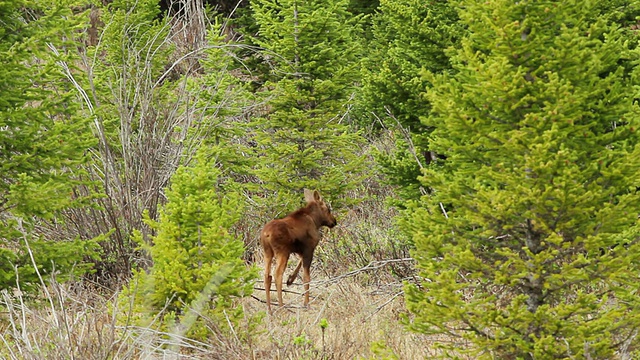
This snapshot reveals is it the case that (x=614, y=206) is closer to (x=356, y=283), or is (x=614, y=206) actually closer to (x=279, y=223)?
(x=279, y=223)

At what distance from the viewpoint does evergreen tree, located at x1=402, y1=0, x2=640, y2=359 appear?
5.50 metres

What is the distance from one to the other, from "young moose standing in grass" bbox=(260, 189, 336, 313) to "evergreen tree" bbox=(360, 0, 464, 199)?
102 cm

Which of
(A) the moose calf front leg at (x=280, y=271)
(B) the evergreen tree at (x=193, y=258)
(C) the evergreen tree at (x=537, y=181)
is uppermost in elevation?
(C) the evergreen tree at (x=537, y=181)

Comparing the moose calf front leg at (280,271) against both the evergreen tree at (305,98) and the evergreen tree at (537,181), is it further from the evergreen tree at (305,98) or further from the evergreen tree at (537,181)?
the evergreen tree at (305,98)

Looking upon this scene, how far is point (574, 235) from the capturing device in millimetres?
5789

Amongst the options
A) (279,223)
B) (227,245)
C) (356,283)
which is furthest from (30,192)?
(356,283)

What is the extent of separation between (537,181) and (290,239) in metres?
4.53

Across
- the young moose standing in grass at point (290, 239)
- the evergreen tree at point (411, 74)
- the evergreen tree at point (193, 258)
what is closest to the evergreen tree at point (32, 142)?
the evergreen tree at point (193, 258)

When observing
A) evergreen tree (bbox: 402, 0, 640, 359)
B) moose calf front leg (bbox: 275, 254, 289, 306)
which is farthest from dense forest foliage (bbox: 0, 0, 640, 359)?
moose calf front leg (bbox: 275, 254, 289, 306)

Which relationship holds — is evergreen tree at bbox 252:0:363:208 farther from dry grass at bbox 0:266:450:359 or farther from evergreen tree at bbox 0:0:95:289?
evergreen tree at bbox 0:0:95:289

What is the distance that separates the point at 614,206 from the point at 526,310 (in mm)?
852

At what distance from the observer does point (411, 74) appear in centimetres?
1017

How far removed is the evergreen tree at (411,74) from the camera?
997cm

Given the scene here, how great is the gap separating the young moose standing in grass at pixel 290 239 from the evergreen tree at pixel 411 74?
1.02 metres
